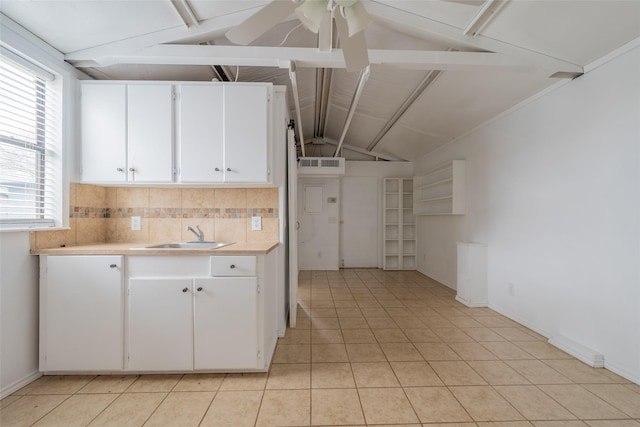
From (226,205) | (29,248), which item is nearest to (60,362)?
(29,248)

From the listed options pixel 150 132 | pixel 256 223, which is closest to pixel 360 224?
pixel 256 223

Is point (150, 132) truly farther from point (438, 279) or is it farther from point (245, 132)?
point (438, 279)

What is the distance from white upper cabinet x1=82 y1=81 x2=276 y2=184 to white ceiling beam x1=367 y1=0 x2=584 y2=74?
113cm

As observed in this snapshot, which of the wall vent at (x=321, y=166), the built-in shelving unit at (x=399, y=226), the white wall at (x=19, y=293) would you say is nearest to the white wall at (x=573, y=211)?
the built-in shelving unit at (x=399, y=226)

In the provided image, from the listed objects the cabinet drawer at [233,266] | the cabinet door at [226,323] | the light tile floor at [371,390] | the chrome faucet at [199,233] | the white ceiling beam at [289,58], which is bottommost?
the light tile floor at [371,390]

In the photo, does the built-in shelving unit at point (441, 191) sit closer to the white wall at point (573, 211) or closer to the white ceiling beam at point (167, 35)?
the white wall at point (573, 211)

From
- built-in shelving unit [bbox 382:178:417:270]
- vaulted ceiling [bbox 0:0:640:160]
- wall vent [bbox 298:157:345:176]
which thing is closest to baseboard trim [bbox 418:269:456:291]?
built-in shelving unit [bbox 382:178:417:270]

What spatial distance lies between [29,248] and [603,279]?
430cm

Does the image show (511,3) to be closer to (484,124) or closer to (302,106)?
(484,124)

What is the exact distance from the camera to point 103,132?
7.86 feet

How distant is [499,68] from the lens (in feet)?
7.84

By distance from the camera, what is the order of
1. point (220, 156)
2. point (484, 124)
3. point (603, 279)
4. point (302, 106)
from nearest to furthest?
point (603, 279)
point (220, 156)
point (484, 124)
point (302, 106)

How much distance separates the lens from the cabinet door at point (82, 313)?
2061 mm

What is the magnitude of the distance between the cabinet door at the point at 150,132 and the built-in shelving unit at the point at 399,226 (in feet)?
15.2
